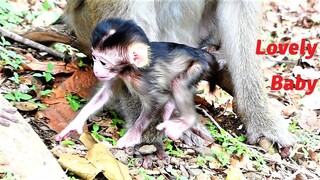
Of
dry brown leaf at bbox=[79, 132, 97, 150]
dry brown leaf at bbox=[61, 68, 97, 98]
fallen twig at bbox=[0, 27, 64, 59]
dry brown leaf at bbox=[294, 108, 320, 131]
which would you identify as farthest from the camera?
dry brown leaf at bbox=[294, 108, 320, 131]

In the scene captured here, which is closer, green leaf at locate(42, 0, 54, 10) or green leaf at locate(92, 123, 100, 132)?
green leaf at locate(92, 123, 100, 132)

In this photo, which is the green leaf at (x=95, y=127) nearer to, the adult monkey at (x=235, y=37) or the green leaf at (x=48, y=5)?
the adult monkey at (x=235, y=37)

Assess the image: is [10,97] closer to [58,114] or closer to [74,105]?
[58,114]

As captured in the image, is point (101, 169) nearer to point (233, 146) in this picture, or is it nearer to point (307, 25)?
point (233, 146)

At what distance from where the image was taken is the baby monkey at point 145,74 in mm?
3352

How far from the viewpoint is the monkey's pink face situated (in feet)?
11.1

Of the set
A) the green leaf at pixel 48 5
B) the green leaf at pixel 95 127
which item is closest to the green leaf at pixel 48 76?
the green leaf at pixel 95 127

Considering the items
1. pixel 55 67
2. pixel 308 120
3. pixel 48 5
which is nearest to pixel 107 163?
pixel 55 67

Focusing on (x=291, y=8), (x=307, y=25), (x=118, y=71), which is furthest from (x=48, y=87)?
(x=291, y=8)

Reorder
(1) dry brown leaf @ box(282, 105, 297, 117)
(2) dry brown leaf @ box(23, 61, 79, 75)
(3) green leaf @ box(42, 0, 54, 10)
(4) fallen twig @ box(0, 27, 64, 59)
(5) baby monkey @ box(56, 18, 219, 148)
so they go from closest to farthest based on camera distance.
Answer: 1. (5) baby monkey @ box(56, 18, 219, 148)
2. (2) dry brown leaf @ box(23, 61, 79, 75)
3. (4) fallen twig @ box(0, 27, 64, 59)
4. (1) dry brown leaf @ box(282, 105, 297, 117)
5. (3) green leaf @ box(42, 0, 54, 10)

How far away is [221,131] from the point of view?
14.0 feet

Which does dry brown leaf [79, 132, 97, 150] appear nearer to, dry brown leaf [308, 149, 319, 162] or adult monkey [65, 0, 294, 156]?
adult monkey [65, 0, 294, 156]

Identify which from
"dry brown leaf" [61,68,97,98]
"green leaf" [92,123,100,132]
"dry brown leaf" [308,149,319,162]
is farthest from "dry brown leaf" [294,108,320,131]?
"green leaf" [92,123,100,132]

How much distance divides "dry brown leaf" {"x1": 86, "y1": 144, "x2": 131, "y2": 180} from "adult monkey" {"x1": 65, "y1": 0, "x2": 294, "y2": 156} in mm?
1187
